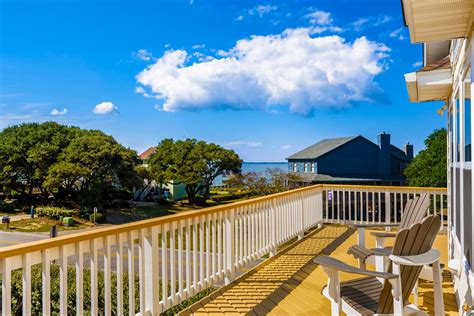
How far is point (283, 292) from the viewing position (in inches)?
161

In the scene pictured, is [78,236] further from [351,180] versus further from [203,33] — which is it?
[203,33]

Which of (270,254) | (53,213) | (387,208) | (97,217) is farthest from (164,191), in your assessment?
(270,254)

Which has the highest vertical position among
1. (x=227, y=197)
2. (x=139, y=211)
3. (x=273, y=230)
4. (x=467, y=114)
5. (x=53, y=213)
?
(x=467, y=114)

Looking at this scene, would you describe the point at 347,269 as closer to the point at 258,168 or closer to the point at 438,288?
the point at 438,288

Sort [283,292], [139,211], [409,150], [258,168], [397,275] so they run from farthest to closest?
[258,168] < [139,211] < [409,150] < [283,292] < [397,275]

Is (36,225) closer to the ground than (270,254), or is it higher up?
closer to the ground

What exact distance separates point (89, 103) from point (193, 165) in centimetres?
5504

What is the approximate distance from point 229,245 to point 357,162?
92.6 feet

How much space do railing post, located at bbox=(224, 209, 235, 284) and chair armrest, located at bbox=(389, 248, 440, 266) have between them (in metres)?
2.23

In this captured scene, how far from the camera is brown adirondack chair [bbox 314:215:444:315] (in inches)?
91.3

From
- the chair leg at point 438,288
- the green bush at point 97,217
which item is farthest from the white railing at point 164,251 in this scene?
the green bush at point 97,217

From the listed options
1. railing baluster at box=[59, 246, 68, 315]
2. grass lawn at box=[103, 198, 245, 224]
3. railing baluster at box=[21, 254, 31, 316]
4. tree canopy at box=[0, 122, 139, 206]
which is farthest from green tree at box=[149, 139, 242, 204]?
railing baluster at box=[21, 254, 31, 316]

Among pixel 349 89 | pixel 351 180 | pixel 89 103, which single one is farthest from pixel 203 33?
pixel 351 180

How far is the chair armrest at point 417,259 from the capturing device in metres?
2.30
